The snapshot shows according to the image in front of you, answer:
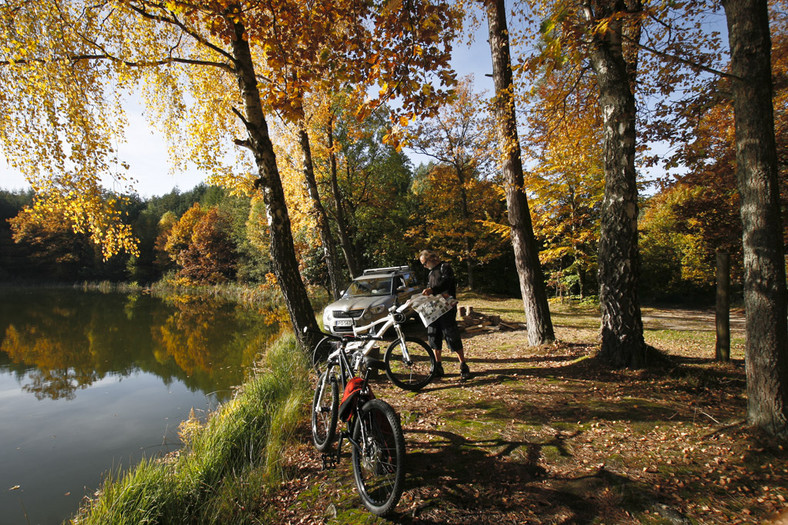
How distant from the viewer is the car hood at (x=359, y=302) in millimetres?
9117

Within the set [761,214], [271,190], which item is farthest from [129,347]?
[761,214]

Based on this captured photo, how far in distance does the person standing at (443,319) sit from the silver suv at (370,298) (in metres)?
3.26

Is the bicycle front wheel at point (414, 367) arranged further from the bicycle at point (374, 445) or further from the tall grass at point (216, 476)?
the bicycle at point (374, 445)

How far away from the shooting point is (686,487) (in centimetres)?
253

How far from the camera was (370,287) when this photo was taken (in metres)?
10.3

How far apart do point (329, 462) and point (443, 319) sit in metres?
2.52

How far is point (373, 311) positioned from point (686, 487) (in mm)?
7077

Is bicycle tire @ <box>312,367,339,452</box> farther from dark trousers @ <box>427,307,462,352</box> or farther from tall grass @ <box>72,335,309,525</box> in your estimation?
dark trousers @ <box>427,307,462,352</box>

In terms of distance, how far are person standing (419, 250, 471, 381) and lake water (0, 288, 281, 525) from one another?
4.48 m

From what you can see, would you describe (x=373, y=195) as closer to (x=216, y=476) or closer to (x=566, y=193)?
(x=566, y=193)

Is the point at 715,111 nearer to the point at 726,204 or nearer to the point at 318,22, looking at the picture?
the point at 726,204

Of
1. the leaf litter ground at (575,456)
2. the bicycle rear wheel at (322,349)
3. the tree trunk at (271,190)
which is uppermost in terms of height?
the tree trunk at (271,190)

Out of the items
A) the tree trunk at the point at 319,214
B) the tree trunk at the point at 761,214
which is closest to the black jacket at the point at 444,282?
the tree trunk at the point at 761,214

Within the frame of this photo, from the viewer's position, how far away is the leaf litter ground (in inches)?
95.7
